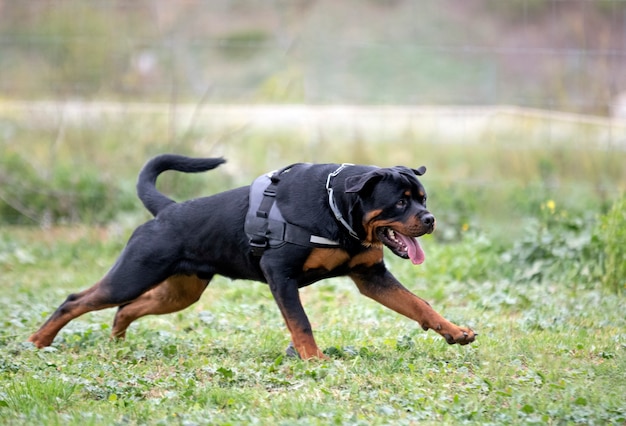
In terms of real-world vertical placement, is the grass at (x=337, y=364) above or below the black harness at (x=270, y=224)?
below

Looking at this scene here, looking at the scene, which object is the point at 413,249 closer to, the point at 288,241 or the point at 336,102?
the point at 288,241

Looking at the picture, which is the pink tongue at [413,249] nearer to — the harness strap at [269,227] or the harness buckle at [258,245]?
the harness strap at [269,227]

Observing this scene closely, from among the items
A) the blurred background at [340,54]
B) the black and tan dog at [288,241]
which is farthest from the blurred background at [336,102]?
the black and tan dog at [288,241]

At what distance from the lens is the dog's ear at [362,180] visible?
5266mm

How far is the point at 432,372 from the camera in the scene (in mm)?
5020

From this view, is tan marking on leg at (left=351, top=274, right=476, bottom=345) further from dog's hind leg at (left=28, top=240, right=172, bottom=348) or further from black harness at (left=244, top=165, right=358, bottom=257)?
dog's hind leg at (left=28, top=240, right=172, bottom=348)

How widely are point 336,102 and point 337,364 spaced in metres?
6.67

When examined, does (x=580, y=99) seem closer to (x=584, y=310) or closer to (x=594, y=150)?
(x=594, y=150)

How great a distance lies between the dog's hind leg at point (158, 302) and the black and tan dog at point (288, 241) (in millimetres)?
13

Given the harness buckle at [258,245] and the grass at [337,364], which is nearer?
the grass at [337,364]

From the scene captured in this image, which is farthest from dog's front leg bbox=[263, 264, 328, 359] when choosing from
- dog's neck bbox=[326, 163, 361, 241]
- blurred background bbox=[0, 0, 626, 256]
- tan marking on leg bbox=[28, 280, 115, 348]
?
blurred background bbox=[0, 0, 626, 256]

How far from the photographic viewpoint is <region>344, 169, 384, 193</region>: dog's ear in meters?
5.27

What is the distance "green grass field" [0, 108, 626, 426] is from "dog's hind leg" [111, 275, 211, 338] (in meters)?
0.17

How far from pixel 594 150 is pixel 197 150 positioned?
4839 millimetres
